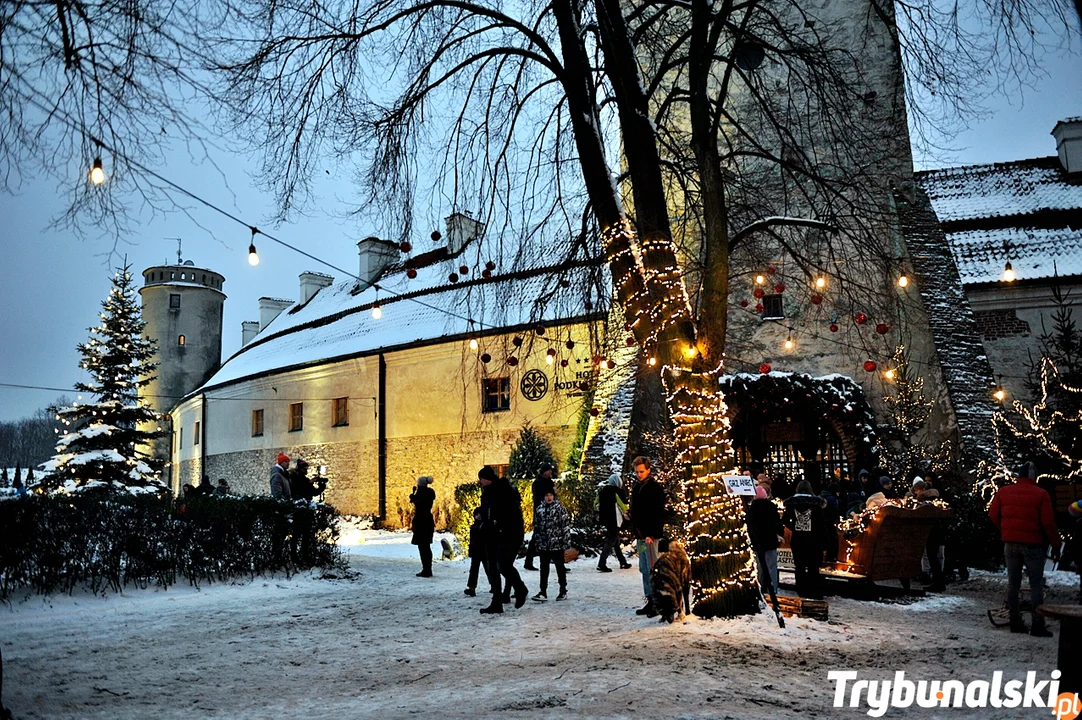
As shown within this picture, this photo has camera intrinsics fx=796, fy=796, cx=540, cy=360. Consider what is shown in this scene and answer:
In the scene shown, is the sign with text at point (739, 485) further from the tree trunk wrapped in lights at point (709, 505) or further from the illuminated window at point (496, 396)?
the illuminated window at point (496, 396)

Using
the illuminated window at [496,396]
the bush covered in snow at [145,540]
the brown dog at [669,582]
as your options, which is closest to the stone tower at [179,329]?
the illuminated window at [496,396]

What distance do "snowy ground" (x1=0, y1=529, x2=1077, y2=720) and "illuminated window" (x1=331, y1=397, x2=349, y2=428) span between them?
16739mm

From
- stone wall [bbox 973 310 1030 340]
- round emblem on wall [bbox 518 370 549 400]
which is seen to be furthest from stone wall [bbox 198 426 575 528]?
stone wall [bbox 973 310 1030 340]

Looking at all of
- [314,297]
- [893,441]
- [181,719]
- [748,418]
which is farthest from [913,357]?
[314,297]

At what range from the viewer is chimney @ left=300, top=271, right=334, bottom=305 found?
126 feet

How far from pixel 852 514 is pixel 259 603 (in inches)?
330

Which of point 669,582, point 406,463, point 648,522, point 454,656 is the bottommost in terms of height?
point 454,656

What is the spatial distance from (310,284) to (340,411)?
12744 millimetres

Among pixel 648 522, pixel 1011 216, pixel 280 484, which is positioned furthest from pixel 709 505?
pixel 1011 216

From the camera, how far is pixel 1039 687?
19.3 feet

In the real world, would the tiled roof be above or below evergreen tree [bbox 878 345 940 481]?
above

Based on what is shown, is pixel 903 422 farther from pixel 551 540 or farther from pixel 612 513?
pixel 551 540

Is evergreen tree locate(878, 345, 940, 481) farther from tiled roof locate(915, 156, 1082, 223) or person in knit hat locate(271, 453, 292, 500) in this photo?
person in knit hat locate(271, 453, 292, 500)

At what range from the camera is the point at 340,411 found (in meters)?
27.7
